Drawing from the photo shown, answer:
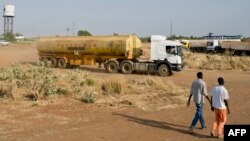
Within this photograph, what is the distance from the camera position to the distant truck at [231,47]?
172 feet

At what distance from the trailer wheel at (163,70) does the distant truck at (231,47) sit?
83.3ft

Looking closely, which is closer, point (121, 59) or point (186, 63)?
point (121, 59)

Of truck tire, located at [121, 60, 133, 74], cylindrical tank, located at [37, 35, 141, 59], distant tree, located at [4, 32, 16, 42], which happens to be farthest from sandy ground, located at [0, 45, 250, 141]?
distant tree, located at [4, 32, 16, 42]

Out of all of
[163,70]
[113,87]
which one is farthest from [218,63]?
A: [113,87]

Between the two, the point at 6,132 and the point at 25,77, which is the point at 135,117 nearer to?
the point at 6,132

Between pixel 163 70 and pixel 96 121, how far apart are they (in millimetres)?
17313

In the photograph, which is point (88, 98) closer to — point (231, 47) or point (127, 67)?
point (127, 67)

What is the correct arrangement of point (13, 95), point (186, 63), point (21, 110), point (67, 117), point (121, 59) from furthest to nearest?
point (186, 63), point (121, 59), point (13, 95), point (21, 110), point (67, 117)

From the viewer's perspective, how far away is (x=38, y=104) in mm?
15008

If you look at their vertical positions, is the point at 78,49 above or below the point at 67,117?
above

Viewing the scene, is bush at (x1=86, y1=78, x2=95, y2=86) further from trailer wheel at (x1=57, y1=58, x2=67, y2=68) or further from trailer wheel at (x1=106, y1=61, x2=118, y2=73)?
trailer wheel at (x1=57, y1=58, x2=67, y2=68)

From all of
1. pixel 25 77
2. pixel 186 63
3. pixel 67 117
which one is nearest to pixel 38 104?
pixel 67 117

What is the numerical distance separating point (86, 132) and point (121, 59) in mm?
20803

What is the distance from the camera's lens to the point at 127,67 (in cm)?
3095
